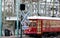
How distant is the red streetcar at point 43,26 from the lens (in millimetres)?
27703

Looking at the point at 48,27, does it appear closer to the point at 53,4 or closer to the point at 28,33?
the point at 28,33

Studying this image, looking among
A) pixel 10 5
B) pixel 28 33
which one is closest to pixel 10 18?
pixel 10 5

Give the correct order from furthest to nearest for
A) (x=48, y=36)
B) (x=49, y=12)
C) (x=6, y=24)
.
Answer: (x=49, y=12)
(x=6, y=24)
(x=48, y=36)

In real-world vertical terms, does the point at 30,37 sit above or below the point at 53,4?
below

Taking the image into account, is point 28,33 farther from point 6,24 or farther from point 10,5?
point 10,5

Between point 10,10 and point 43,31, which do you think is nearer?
point 43,31

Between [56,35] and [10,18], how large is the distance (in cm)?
1318

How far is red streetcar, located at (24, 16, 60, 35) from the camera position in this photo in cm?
2770

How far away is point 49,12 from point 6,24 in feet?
26.2

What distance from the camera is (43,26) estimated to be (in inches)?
1097

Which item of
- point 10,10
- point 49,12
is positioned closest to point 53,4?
point 49,12

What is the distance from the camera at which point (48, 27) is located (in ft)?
92.2

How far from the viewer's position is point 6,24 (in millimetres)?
39438

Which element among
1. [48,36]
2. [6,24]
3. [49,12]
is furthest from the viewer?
[49,12]
